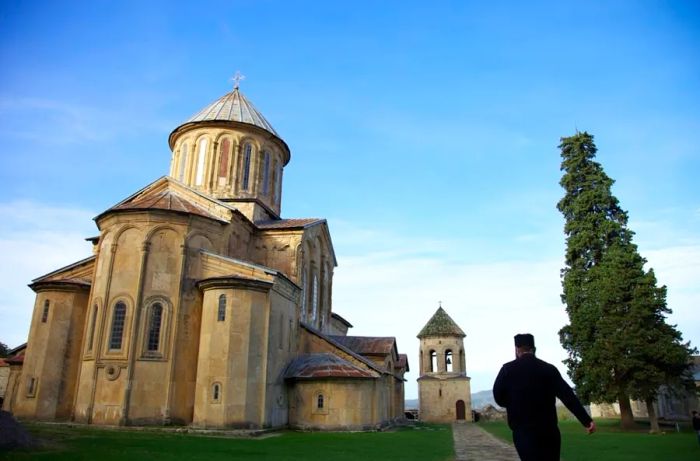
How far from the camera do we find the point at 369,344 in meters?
27.0

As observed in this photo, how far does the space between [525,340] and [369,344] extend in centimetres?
2234

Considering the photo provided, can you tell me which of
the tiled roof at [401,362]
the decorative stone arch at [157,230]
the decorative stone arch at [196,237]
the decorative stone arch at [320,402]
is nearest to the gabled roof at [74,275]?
the decorative stone arch at [157,230]

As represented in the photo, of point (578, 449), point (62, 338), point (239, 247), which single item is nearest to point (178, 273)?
point (239, 247)

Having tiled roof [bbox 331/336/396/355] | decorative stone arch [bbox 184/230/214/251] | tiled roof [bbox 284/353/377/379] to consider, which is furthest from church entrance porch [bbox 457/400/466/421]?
decorative stone arch [bbox 184/230/214/251]

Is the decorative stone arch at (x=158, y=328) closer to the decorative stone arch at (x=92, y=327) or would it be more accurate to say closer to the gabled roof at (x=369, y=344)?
the decorative stone arch at (x=92, y=327)

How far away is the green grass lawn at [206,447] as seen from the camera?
10.2 meters

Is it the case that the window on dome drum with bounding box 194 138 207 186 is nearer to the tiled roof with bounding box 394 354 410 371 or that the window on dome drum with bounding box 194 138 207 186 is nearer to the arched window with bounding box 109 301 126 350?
the arched window with bounding box 109 301 126 350

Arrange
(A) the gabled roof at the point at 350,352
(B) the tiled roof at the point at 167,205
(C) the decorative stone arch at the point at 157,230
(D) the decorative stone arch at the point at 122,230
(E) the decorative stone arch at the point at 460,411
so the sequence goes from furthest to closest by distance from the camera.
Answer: (E) the decorative stone arch at the point at 460,411 < (A) the gabled roof at the point at 350,352 < (B) the tiled roof at the point at 167,205 < (D) the decorative stone arch at the point at 122,230 < (C) the decorative stone arch at the point at 157,230

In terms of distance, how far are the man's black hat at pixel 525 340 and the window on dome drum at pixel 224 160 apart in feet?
68.2

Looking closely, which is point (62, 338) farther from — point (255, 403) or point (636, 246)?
point (636, 246)

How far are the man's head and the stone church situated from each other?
13.3 meters

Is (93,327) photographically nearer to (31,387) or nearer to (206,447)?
(31,387)

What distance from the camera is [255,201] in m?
23.9

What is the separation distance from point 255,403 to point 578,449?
10181 millimetres
